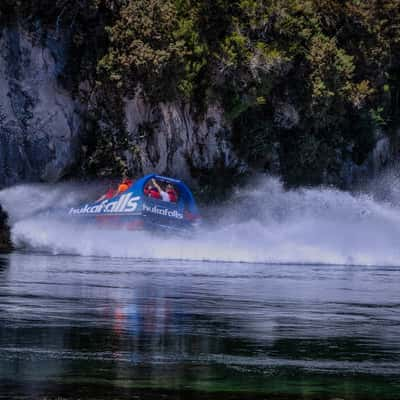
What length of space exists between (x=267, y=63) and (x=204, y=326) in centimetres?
2811

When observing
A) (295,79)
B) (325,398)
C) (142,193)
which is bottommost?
(325,398)

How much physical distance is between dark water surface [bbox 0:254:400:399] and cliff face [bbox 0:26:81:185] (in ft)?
56.1

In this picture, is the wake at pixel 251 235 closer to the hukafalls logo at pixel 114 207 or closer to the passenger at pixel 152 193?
the hukafalls logo at pixel 114 207

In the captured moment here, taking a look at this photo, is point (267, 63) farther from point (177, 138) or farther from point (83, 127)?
point (83, 127)

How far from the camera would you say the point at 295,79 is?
39.7 meters

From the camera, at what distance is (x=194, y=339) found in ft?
28.6

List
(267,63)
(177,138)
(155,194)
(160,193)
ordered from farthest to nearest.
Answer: (177,138), (267,63), (160,193), (155,194)

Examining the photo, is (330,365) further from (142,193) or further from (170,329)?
(142,193)

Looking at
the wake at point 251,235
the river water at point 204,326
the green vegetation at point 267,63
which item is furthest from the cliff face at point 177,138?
the river water at point 204,326

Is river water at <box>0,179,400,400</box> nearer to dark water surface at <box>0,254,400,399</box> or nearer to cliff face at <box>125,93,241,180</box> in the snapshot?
dark water surface at <box>0,254,400,399</box>

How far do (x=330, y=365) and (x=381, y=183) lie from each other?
39259mm

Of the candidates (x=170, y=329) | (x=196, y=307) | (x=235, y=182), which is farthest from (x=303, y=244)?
(x=170, y=329)

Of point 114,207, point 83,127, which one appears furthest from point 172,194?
point 83,127

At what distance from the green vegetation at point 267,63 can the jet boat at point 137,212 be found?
5.11 meters
